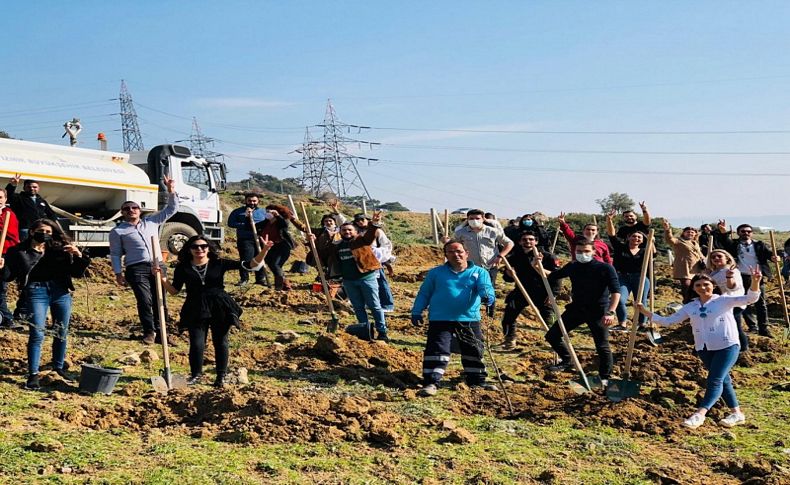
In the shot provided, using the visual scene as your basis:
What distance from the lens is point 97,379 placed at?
24.3ft

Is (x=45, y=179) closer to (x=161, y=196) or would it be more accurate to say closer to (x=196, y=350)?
(x=161, y=196)

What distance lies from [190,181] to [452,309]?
541 inches

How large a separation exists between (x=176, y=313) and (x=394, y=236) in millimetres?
26050

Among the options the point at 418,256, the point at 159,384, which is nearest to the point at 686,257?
the point at 159,384

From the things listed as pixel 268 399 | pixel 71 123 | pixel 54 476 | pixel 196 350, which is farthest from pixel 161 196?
pixel 54 476

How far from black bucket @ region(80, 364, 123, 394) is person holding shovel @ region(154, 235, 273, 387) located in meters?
0.72

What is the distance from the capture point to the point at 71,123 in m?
21.1

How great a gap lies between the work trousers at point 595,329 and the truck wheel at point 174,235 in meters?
11.4

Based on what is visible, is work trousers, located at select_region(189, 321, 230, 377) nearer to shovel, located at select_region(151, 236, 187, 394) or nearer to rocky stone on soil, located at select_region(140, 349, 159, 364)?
shovel, located at select_region(151, 236, 187, 394)

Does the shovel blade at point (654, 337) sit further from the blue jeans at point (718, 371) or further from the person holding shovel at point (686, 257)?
the blue jeans at point (718, 371)

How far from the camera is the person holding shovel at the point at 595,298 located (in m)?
8.59

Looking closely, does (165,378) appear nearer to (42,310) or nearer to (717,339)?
(42,310)

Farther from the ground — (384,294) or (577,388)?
(384,294)

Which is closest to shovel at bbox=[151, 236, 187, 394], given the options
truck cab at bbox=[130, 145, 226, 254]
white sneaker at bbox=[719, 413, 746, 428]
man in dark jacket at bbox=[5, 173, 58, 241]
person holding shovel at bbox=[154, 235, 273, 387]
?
person holding shovel at bbox=[154, 235, 273, 387]
